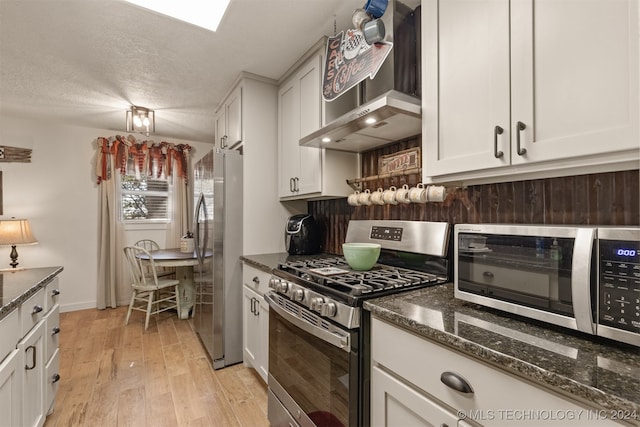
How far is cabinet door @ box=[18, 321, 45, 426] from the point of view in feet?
4.43

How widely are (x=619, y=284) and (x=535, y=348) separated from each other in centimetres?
25

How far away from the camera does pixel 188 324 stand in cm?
328

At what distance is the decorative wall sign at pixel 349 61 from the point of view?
1413 millimetres

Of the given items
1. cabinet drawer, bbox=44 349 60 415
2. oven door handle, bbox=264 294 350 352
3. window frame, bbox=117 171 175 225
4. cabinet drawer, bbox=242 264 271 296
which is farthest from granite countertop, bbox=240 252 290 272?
window frame, bbox=117 171 175 225

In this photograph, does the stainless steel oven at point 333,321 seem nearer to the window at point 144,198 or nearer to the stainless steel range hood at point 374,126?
the stainless steel range hood at point 374,126

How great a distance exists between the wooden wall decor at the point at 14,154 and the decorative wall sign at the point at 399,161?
13.6 ft

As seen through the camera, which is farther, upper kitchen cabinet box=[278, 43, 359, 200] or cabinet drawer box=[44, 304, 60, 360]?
upper kitchen cabinet box=[278, 43, 359, 200]

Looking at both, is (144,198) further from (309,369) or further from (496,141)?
(496,141)

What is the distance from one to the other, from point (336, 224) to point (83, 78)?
242 centimetres

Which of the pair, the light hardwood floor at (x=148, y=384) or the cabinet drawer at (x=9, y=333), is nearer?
the cabinet drawer at (x=9, y=333)

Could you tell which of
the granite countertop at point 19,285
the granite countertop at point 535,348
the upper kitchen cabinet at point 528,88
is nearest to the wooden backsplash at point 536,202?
the upper kitchen cabinet at point 528,88

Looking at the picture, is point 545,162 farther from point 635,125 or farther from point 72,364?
point 72,364

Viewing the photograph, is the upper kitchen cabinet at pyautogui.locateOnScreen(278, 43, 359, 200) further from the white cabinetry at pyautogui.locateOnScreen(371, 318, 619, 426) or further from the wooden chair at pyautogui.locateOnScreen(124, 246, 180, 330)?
the wooden chair at pyautogui.locateOnScreen(124, 246, 180, 330)

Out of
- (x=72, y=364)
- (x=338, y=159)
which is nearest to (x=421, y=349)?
(x=338, y=159)
